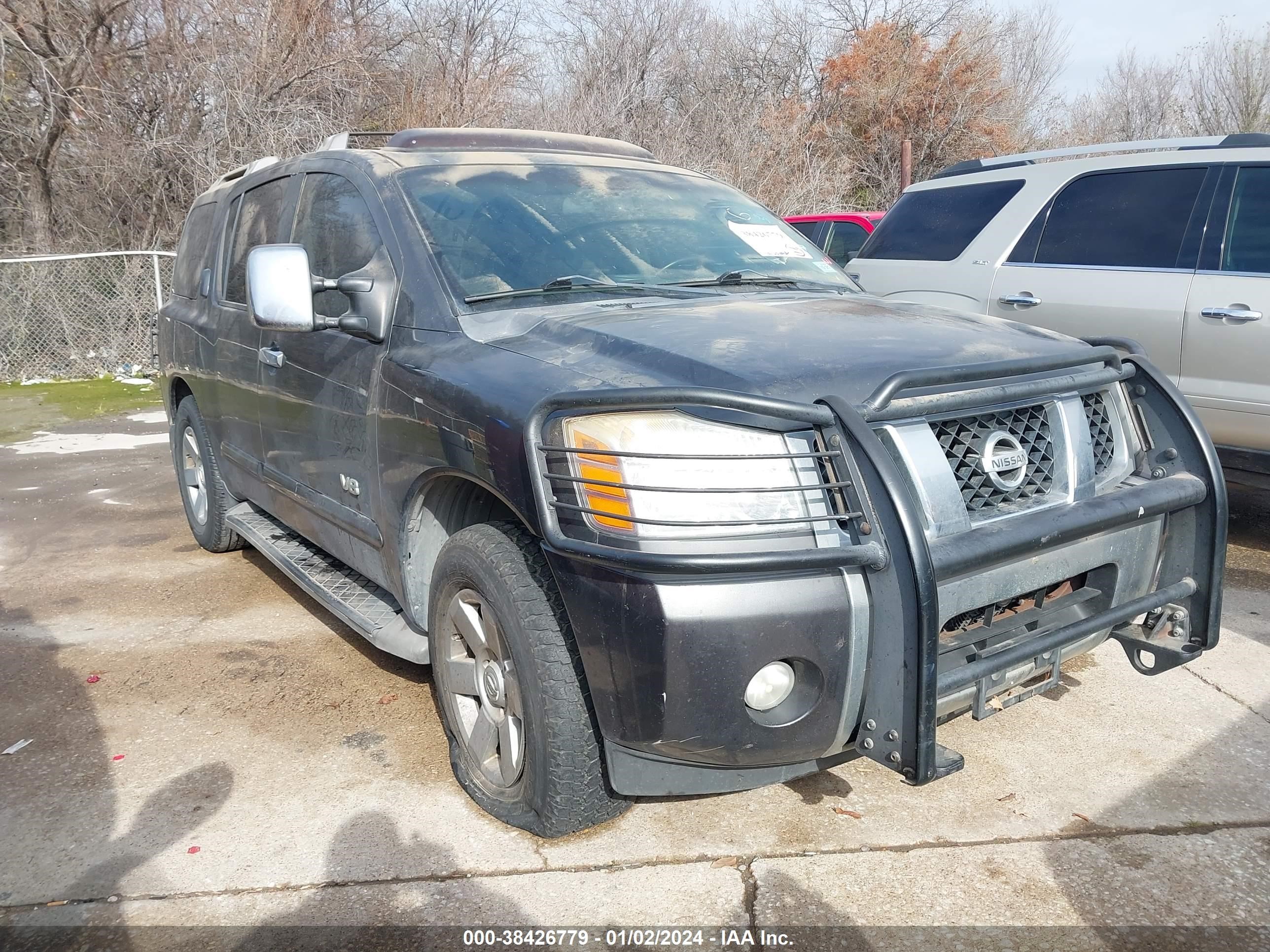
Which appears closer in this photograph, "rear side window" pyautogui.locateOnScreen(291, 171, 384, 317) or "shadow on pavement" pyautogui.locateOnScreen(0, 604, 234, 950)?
"shadow on pavement" pyautogui.locateOnScreen(0, 604, 234, 950)

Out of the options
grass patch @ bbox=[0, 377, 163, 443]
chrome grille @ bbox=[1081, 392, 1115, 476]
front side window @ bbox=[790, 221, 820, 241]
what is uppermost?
front side window @ bbox=[790, 221, 820, 241]

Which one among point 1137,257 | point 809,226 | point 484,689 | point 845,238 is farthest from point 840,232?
point 484,689

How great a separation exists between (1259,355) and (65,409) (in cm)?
1063

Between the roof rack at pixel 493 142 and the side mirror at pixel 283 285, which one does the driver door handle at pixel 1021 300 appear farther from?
the side mirror at pixel 283 285

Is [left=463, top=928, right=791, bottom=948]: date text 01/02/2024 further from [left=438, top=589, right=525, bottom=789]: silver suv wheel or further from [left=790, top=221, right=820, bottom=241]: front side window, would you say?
[left=790, top=221, right=820, bottom=241]: front side window

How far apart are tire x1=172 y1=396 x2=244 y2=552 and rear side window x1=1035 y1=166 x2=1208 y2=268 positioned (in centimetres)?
457

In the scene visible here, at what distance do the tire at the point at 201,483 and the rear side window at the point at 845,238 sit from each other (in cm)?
674

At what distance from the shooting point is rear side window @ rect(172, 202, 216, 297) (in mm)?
5312

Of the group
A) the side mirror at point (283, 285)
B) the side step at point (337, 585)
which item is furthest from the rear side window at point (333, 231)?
the side step at point (337, 585)

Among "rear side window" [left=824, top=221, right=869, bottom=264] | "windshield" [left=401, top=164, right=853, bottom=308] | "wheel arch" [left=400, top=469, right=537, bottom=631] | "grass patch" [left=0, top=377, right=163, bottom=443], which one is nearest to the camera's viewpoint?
"wheel arch" [left=400, top=469, right=537, bottom=631]

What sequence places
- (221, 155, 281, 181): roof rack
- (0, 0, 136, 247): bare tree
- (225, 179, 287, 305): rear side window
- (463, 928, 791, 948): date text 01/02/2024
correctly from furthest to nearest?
(0, 0, 136, 247): bare tree, (221, 155, 281, 181): roof rack, (225, 179, 287, 305): rear side window, (463, 928, 791, 948): date text 01/02/2024

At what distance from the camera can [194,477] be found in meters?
5.71

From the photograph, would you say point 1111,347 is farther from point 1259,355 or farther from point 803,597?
point 1259,355

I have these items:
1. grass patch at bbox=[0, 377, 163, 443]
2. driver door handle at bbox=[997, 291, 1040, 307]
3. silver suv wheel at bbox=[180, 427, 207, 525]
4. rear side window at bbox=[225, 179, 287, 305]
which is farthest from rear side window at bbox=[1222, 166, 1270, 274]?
grass patch at bbox=[0, 377, 163, 443]
